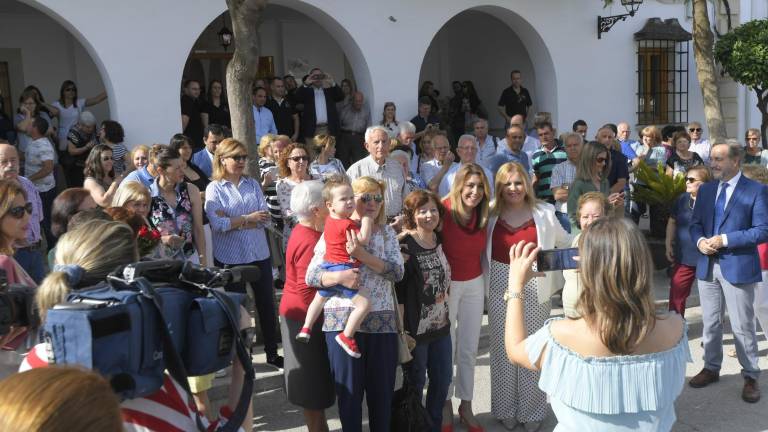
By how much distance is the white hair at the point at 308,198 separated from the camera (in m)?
4.25

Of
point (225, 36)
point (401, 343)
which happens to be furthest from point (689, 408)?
point (225, 36)

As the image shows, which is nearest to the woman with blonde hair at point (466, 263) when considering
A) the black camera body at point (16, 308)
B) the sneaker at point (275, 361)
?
the sneaker at point (275, 361)

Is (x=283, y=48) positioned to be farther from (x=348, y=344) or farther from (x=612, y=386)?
(x=612, y=386)

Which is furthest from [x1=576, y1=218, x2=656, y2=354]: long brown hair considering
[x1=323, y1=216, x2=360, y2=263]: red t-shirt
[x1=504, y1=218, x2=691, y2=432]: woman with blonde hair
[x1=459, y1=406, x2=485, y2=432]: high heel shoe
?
[x1=459, y1=406, x2=485, y2=432]: high heel shoe

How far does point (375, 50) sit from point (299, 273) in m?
7.42

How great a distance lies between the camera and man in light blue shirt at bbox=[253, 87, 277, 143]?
33.6 feet

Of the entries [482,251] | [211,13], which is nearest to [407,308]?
[482,251]

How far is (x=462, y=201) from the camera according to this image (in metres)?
4.83

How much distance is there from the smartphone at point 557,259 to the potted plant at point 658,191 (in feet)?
23.1

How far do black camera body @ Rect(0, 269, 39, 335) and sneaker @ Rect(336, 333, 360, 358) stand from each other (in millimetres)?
1720

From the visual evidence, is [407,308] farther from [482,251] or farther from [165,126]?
[165,126]

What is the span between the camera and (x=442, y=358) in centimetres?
460

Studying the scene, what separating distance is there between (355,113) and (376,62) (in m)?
0.79

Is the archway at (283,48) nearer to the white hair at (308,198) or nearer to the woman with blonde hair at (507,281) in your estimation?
the woman with blonde hair at (507,281)
